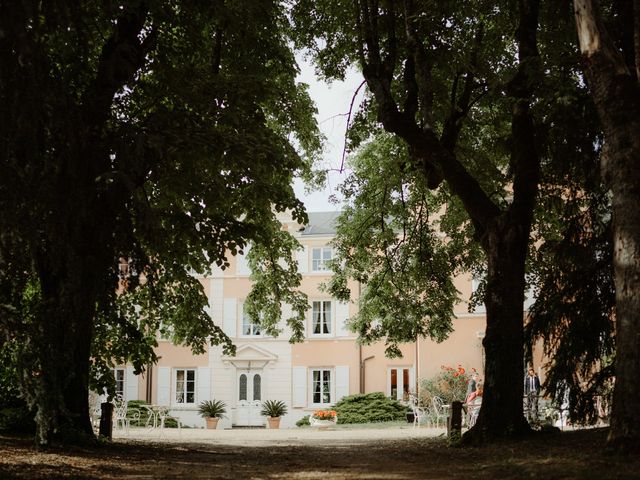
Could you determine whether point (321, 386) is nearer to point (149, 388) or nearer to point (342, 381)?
point (342, 381)

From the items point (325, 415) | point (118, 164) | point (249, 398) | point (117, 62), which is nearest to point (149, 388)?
point (249, 398)

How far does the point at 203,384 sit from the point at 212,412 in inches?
113

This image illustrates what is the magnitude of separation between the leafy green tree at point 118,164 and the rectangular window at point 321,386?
1747cm

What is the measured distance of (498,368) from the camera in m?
11.3

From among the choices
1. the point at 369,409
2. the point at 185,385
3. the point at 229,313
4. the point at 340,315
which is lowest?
the point at 369,409

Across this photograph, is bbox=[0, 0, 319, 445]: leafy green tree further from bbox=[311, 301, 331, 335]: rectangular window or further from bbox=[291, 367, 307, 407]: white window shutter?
bbox=[311, 301, 331, 335]: rectangular window

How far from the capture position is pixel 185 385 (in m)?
34.5

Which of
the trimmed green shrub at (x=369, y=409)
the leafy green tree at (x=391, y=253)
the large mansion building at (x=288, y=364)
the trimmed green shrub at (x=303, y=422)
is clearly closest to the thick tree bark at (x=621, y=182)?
the leafy green tree at (x=391, y=253)

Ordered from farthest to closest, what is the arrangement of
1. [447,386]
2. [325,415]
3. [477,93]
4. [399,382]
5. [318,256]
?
[318,256] < [399,382] < [447,386] < [325,415] < [477,93]

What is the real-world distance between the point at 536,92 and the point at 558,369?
13.7 feet

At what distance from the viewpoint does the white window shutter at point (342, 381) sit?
109ft

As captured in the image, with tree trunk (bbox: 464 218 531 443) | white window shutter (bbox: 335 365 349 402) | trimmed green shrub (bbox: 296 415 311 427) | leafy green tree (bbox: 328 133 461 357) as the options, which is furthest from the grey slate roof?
tree trunk (bbox: 464 218 531 443)

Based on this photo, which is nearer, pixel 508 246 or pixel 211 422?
pixel 508 246

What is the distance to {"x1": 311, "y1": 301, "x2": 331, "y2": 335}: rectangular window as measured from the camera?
114 ft
